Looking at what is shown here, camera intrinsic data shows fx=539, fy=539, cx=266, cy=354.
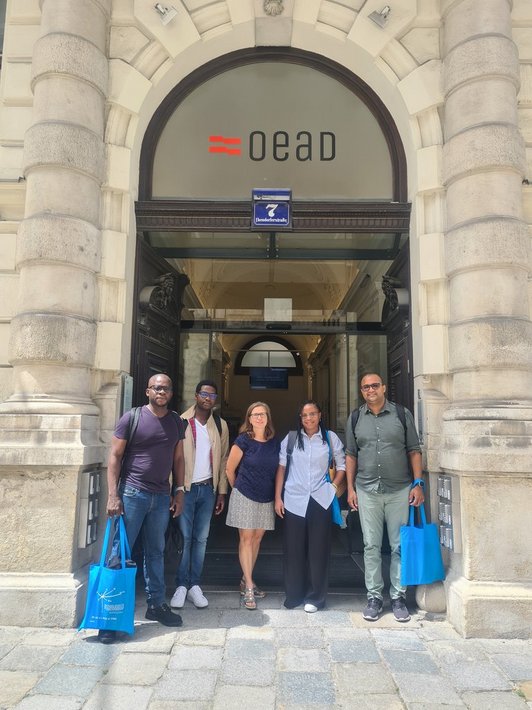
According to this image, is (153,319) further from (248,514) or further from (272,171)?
(248,514)

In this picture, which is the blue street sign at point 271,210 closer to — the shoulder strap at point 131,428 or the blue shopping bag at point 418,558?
the shoulder strap at point 131,428

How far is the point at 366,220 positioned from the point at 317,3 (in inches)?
95.3

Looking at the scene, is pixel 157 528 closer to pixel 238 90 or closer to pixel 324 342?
pixel 238 90

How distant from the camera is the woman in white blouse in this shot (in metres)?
4.92

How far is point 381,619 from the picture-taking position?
4637 mm

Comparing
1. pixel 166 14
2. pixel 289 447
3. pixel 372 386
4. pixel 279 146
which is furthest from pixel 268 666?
pixel 166 14

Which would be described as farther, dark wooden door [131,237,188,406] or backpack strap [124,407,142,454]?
dark wooden door [131,237,188,406]

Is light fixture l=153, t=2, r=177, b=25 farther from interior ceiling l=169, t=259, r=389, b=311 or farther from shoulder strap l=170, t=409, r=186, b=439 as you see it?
shoulder strap l=170, t=409, r=186, b=439

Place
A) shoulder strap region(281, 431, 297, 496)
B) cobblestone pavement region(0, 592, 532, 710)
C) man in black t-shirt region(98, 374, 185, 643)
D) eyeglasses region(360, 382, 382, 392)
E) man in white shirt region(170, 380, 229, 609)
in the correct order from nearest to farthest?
cobblestone pavement region(0, 592, 532, 710) → man in black t-shirt region(98, 374, 185, 643) → eyeglasses region(360, 382, 382, 392) → man in white shirt region(170, 380, 229, 609) → shoulder strap region(281, 431, 297, 496)

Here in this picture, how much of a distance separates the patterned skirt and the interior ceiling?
3756mm

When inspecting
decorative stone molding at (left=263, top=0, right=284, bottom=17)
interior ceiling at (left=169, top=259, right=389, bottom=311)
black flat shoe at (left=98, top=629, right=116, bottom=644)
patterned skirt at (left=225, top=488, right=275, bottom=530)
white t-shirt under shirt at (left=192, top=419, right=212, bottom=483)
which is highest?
decorative stone molding at (left=263, top=0, right=284, bottom=17)

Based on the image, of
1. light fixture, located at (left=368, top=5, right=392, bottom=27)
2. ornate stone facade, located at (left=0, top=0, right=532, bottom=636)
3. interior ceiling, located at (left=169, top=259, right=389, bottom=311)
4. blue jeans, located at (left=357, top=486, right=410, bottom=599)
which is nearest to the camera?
ornate stone facade, located at (left=0, top=0, right=532, bottom=636)

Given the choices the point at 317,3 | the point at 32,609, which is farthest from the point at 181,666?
the point at 317,3

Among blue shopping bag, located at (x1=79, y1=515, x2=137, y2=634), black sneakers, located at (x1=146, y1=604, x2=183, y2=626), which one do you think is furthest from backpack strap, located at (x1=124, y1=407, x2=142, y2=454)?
black sneakers, located at (x1=146, y1=604, x2=183, y2=626)
